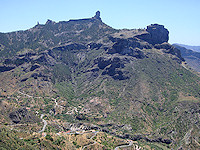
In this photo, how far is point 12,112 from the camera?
568 feet

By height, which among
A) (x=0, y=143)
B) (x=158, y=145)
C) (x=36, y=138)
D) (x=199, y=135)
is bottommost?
(x=158, y=145)

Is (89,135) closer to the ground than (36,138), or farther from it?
closer to the ground

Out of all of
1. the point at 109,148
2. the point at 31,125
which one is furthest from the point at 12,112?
the point at 109,148

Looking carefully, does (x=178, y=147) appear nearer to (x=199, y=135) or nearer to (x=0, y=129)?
(x=199, y=135)

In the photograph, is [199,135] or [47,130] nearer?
[47,130]

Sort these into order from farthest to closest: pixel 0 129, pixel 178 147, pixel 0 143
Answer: pixel 178 147
pixel 0 129
pixel 0 143

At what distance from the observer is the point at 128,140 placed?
7751 inches

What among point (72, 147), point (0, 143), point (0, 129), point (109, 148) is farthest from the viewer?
point (109, 148)

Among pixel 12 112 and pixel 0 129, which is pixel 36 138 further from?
pixel 12 112

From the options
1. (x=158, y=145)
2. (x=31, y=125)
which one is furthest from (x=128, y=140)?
(x=31, y=125)

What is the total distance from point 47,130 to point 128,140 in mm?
67940

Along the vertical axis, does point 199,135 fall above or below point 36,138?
below

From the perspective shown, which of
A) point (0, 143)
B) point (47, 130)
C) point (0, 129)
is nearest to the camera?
point (0, 143)

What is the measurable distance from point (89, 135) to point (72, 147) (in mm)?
33232
